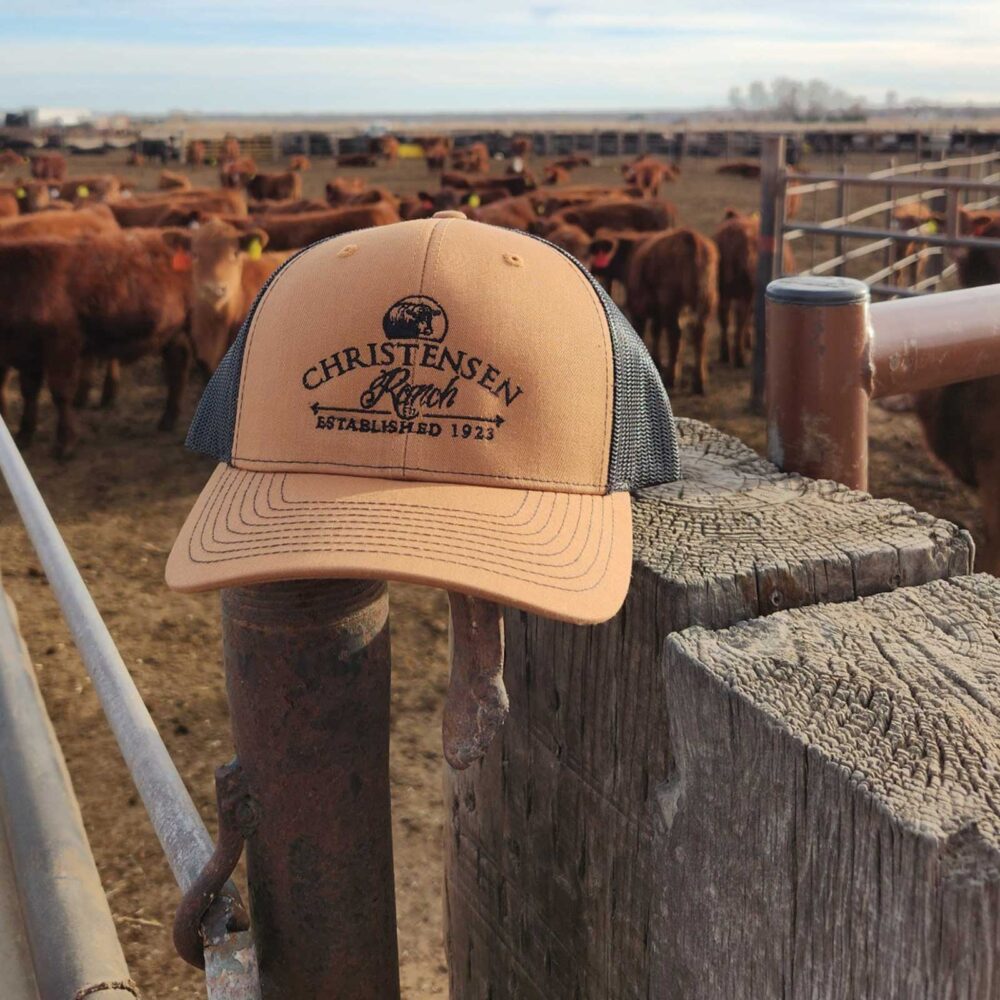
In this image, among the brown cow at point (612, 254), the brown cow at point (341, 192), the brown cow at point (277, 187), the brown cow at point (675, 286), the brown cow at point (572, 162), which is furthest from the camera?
the brown cow at point (572, 162)

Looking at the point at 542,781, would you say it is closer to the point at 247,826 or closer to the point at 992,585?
the point at 247,826

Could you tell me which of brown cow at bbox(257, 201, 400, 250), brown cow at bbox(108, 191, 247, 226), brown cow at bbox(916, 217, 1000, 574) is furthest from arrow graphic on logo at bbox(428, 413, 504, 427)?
brown cow at bbox(108, 191, 247, 226)

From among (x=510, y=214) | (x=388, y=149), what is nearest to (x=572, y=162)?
(x=388, y=149)

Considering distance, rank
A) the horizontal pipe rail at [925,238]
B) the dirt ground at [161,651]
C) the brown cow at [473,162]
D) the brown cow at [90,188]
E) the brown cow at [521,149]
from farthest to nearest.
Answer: the brown cow at [521,149] < the brown cow at [473,162] < the brown cow at [90,188] < the horizontal pipe rail at [925,238] < the dirt ground at [161,651]

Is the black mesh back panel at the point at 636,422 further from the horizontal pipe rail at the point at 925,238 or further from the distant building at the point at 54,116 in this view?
the distant building at the point at 54,116

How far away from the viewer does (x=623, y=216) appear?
14.1 metres

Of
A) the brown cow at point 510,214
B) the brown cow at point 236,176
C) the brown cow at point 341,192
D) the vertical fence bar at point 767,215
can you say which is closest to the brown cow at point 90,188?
the brown cow at point 341,192

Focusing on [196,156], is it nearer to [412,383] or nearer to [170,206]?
[170,206]

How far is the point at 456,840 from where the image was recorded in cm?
156

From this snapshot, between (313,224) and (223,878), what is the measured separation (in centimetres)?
1068

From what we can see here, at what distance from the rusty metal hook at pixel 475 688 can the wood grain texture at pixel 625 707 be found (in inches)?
6.3

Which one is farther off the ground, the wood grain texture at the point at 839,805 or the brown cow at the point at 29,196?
the brown cow at the point at 29,196

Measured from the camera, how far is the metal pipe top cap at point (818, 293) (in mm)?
1405

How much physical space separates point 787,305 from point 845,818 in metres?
0.80
